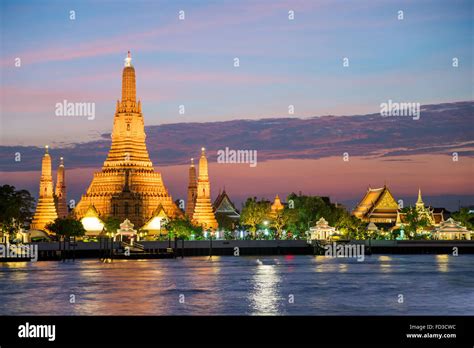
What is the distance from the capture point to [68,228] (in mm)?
96750

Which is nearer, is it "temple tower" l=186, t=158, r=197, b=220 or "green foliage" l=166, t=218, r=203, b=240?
"green foliage" l=166, t=218, r=203, b=240

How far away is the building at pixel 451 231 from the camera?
111 m

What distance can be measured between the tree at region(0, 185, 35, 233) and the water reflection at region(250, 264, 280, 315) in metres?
23.3

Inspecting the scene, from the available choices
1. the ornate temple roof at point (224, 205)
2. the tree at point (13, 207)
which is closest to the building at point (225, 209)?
the ornate temple roof at point (224, 205)

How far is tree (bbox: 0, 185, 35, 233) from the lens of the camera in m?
80.0

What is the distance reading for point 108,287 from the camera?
2210 inches

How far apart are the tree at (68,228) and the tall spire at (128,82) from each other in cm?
2171

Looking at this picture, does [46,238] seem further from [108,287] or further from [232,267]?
[108,287]

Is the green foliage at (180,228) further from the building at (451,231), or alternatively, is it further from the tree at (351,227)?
the building at (451,231)

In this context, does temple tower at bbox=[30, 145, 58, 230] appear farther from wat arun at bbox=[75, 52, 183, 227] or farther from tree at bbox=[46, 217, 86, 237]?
tree at bbox=[46, 217, 86, 237]

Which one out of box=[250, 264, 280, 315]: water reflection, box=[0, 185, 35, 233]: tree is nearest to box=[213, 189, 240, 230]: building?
box=[0, 185, 35, 233]: tree

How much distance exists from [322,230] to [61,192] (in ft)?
130
